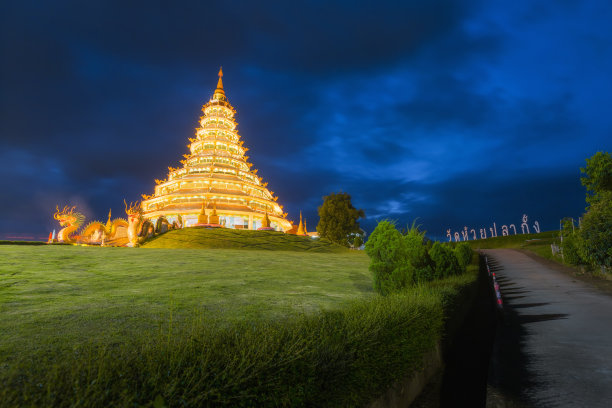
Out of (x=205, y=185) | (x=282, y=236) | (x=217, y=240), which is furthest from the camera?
(x=205, y=185)

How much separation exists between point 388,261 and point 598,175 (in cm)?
2317

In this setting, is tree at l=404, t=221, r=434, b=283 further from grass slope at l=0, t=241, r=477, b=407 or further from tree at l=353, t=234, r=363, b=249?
tree at l=353, t=234, r=363, b=249

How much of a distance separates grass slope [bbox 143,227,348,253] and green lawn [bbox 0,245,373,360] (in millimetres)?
13562

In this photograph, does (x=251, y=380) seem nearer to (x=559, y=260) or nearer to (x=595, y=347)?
(x=595, y=347)

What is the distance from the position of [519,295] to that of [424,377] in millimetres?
13962

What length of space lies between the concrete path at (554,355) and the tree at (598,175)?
12459 mm

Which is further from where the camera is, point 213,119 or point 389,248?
point 213,119

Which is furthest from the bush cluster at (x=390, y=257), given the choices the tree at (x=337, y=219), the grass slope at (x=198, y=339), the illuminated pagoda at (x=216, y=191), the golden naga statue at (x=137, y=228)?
the illuminated pagoda at (x=216, y=191)

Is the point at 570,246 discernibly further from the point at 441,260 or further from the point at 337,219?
the point at 337,219

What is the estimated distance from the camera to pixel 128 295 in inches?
325

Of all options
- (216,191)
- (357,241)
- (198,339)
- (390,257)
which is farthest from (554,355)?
(216,191)

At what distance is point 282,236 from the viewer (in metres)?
35.2

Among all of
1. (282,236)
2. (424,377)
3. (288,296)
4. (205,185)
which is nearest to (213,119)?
(205,185)

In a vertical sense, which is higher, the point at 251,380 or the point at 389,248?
the point at 389,248
